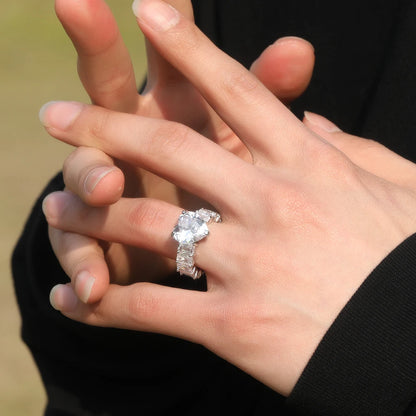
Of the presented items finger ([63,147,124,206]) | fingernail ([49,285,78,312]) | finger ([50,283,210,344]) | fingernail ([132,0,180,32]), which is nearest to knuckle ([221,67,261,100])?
fingernail ([132,0,180,32])

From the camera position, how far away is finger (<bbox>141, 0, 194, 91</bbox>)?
1.22 meters

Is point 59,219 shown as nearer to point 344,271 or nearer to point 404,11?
point 344,271

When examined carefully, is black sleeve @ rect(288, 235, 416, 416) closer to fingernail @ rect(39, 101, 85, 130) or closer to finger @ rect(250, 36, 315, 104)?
finger @ rect(250, 36, 315, 104)

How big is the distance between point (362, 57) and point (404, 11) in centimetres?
A: 15

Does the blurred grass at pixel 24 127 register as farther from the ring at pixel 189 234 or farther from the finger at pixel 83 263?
the ring at pixel 189 234

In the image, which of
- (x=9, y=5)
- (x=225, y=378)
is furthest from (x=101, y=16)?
(x=9, y=5)

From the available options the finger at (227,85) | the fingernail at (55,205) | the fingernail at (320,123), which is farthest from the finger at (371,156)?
the fingernail at (55,205)

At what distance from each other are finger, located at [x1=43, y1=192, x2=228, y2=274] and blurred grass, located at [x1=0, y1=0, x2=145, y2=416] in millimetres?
2094

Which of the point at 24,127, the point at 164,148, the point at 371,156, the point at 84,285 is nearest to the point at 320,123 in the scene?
the point at 371,156

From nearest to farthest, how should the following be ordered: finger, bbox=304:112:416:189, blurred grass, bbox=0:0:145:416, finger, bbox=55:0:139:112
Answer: finger, bbox=55:0:139:112 → finger, bbox=304:112:416:189 → blurred grass, bbox=0:0:145:416

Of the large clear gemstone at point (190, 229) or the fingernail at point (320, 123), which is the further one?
the fingernail at point (320, 123)

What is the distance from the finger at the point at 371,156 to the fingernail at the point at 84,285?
1.66 feet

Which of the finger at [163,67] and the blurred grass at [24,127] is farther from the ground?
the finger at [163,67]

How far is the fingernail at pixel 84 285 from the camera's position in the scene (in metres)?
1.11
